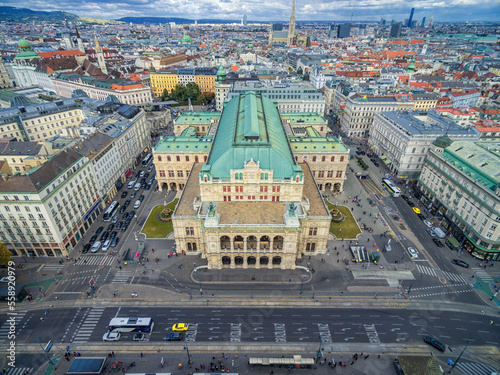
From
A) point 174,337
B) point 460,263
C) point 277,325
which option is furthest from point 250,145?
point 460,263

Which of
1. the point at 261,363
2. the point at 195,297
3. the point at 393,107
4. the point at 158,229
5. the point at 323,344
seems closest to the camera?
the point at 261,363

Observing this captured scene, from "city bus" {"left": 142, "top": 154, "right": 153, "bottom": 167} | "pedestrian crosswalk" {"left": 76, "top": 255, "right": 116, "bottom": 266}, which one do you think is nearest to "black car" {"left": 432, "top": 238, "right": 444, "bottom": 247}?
"pedestrian crosswalk" {"left": 76, "top": 255, "right": 116, "bottom": 266}

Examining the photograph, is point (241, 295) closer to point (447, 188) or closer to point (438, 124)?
point (447, 188)

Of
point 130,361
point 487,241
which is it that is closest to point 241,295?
point 130,361

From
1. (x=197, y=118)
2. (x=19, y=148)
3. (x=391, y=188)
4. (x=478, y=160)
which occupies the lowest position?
(x=391, y=188)

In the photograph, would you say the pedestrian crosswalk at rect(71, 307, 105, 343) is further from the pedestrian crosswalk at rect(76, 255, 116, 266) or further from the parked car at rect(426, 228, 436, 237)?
the parked car at rect(426, 228, 436, 237)

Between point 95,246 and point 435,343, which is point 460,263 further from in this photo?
point 95,246
